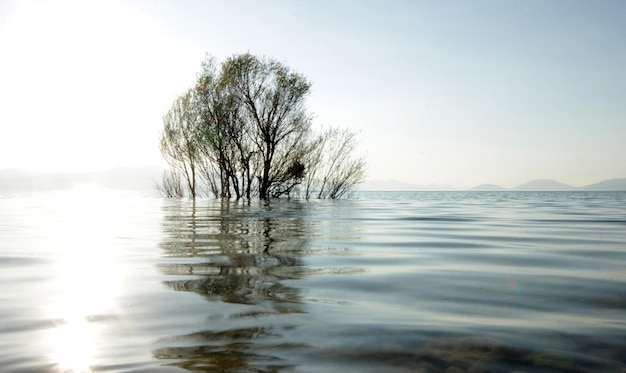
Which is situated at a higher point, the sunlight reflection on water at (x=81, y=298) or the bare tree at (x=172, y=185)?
the bare tree at (x=172, y=185)

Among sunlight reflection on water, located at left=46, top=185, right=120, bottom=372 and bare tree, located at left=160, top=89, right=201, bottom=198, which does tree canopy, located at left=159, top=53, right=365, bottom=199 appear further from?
sunlight reflection on water, located at left=46, top=185, right=120, bottom=372

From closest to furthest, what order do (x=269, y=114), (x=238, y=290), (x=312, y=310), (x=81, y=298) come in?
(x=312, y=310) < (x=81, y=298) < (x=238, y=290) < (x=269, y=114)

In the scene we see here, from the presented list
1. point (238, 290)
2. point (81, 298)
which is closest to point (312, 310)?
point (238, 290)

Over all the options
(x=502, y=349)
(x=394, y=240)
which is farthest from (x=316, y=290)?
(x=394, y=240)

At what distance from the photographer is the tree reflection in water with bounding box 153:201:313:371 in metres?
1.85

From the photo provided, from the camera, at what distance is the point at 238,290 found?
3.17 metres

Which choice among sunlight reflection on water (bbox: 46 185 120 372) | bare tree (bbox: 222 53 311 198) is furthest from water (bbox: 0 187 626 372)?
bare tree (bbox: 222 53 311 198)

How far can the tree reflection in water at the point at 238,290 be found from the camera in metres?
1.85

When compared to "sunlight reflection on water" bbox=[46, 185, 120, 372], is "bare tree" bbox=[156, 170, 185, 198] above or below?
above

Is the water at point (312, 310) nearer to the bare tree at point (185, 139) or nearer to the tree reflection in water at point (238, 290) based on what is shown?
the tree reflection in water at point (238, 290)

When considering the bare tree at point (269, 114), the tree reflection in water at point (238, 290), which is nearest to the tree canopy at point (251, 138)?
the bare tree at point (269, 114)

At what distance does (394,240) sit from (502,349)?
4748 millimetres

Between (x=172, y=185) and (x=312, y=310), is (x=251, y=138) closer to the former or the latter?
(x=172, y=185)

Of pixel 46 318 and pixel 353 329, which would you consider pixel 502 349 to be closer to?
pixel 353 329
